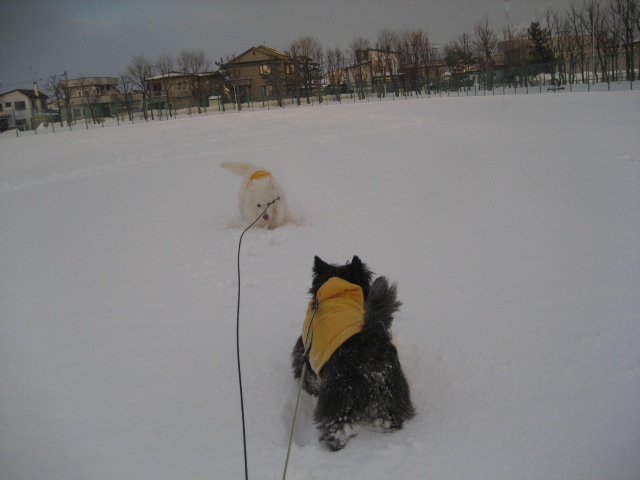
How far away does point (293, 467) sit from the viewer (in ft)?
7.15

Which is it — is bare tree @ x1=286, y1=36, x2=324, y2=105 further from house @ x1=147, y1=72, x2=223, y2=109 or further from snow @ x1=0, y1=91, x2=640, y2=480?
snow @ x1=0, y1=91, x2=640, y2=480

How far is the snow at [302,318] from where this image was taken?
7.34ft

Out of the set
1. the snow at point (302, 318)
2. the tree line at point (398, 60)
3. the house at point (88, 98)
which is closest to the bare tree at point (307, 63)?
the tree line at point (398, 60)

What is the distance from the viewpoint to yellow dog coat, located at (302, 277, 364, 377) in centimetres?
236

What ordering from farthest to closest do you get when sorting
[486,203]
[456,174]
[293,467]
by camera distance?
1. [456,174]
2. [486,203]
3. [293,467]

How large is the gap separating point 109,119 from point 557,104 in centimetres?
3306

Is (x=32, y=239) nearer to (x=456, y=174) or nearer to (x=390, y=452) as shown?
(x=390, y=452)

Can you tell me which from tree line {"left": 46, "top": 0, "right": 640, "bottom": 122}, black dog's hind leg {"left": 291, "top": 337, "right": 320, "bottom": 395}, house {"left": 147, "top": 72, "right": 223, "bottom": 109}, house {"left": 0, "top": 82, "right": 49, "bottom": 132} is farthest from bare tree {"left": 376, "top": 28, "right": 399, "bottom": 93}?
black dog's hind leg {"left": 291, "top": 337, "right": 320, "bottom": 395}

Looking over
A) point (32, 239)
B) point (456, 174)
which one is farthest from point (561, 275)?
point (32, 239)

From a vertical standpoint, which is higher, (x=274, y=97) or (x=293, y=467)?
(x=274, y=97)

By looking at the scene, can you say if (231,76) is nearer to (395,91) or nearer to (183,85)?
(183,85)

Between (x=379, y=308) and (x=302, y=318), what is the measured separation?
1605 millimetres

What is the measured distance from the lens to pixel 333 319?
2.45m

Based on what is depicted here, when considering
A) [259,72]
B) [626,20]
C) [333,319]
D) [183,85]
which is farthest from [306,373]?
[259,72]
